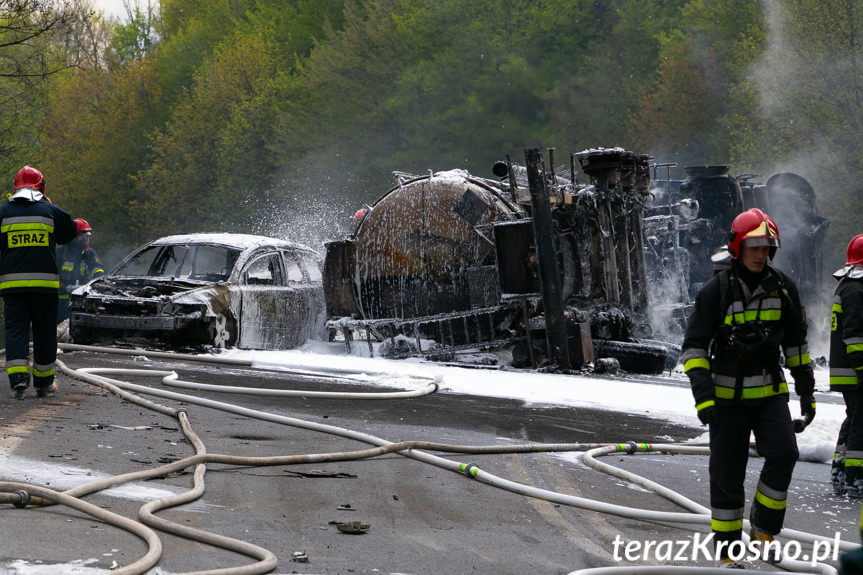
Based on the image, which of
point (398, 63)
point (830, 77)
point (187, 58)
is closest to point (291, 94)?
point (398, 63)

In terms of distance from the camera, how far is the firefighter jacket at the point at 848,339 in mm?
6590

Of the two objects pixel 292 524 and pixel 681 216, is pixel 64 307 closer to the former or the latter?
pixel 681 216

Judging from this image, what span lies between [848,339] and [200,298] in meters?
8.15

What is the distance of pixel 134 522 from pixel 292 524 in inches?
32.6

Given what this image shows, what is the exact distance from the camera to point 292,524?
5.07 meters

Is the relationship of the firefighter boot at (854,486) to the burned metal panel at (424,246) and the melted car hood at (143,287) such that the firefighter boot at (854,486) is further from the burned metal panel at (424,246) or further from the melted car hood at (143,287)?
the melted car hood at (143,287)

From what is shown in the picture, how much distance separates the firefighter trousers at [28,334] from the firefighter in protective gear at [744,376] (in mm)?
5744

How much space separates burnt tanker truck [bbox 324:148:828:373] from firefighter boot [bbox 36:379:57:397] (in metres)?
5.94

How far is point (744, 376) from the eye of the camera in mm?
4973

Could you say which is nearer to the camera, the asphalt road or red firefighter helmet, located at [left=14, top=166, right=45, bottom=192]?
the asphalt road

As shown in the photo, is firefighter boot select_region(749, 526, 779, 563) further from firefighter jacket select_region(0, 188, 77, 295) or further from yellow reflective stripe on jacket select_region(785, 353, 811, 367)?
firefighter jacket select_region(0, 188, 77, 295)

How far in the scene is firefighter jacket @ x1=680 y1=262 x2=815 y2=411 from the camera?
495 centimetres

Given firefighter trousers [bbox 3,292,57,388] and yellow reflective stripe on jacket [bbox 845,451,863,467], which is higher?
firefighter trousers [bbox 3,292,57,388]

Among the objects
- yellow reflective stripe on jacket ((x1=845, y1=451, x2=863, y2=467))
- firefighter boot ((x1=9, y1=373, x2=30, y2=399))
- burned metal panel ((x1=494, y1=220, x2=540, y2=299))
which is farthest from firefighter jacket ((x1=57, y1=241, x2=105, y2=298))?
A: yellow reflective stripe on jacket ((x1=845, y1=451, x2=863, y2=467))
